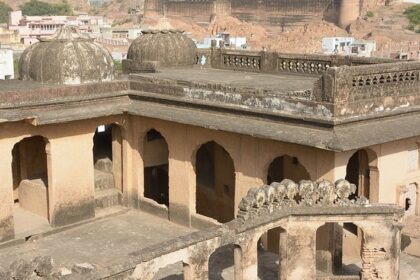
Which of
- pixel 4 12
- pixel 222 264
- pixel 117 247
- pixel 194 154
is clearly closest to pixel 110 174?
pixel 194 154

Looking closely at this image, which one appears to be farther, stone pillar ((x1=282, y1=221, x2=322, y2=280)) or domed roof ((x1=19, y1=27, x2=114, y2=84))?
domed roof ((x1=19, y1=27, x2=114, y2=84))

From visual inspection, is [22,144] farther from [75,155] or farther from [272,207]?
[272,207]

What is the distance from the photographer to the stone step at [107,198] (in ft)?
56.3

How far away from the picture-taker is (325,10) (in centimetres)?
9456

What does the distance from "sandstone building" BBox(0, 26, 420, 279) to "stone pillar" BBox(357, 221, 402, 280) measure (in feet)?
0.07

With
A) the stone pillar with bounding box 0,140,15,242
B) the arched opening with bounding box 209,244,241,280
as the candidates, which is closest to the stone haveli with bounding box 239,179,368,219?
the arched opening with bounding box 209,244,241,280

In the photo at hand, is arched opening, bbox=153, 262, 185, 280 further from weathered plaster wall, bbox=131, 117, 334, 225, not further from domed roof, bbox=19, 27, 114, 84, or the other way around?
domed roof, bbox=19, 27, 114, 84

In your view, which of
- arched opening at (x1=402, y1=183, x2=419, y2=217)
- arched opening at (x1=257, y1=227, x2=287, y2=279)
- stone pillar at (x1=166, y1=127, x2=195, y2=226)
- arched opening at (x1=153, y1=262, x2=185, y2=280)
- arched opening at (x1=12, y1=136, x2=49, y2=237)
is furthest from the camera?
arched opening at (x1=12, y1=136, x2=49, y2=237)

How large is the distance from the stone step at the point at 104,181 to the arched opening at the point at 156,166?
0.99 m

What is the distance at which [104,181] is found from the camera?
699 inches

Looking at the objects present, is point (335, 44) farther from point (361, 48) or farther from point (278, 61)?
point (278, 61)

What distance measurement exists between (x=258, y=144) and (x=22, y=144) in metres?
6.90

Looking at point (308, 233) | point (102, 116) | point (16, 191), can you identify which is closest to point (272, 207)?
point (308, 233)

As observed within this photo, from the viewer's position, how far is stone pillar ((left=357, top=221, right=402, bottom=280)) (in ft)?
36.1
